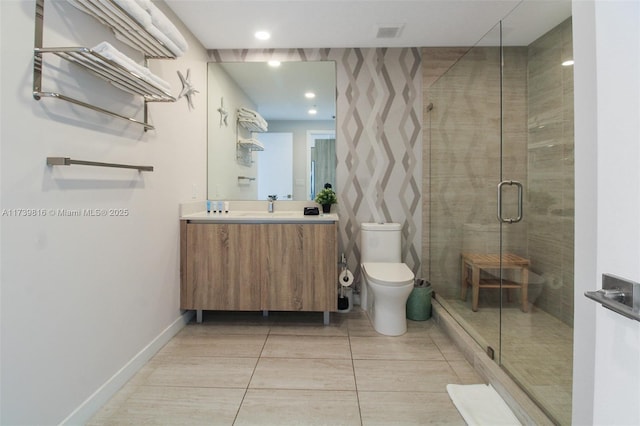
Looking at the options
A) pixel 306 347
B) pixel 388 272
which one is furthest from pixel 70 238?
pixel 388 272

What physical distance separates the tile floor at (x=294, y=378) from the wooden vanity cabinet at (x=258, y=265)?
25 centimetres

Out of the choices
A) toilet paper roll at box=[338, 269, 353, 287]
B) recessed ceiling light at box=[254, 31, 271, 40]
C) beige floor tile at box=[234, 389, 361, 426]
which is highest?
recessed ceiling light at box=[254, 31, 271, 40]

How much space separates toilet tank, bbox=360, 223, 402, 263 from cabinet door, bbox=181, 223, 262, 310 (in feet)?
3.14

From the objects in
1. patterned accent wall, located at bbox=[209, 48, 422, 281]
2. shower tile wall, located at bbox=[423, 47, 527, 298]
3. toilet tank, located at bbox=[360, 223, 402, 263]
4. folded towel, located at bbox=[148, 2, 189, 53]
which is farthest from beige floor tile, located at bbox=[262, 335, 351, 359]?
folded towel, located at bbox=[148, 2, 189, 53]

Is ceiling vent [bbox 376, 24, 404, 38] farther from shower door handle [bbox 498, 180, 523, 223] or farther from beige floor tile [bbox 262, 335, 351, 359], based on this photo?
beige floor tile [bbox 262, 335, 351, 359]

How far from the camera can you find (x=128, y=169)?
1.73 m

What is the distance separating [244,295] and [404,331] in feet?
4.10

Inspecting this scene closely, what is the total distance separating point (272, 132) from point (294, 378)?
2131 mm

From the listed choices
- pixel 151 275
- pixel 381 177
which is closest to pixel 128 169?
pixel 151 275

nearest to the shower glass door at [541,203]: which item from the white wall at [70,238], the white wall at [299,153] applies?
the white wall at [299,153]

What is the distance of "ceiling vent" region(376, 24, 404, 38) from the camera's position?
8.05ft

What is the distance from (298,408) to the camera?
5.09ft

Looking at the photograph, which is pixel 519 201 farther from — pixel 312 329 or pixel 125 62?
pixel 125 62

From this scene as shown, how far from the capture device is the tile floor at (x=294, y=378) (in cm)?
150
